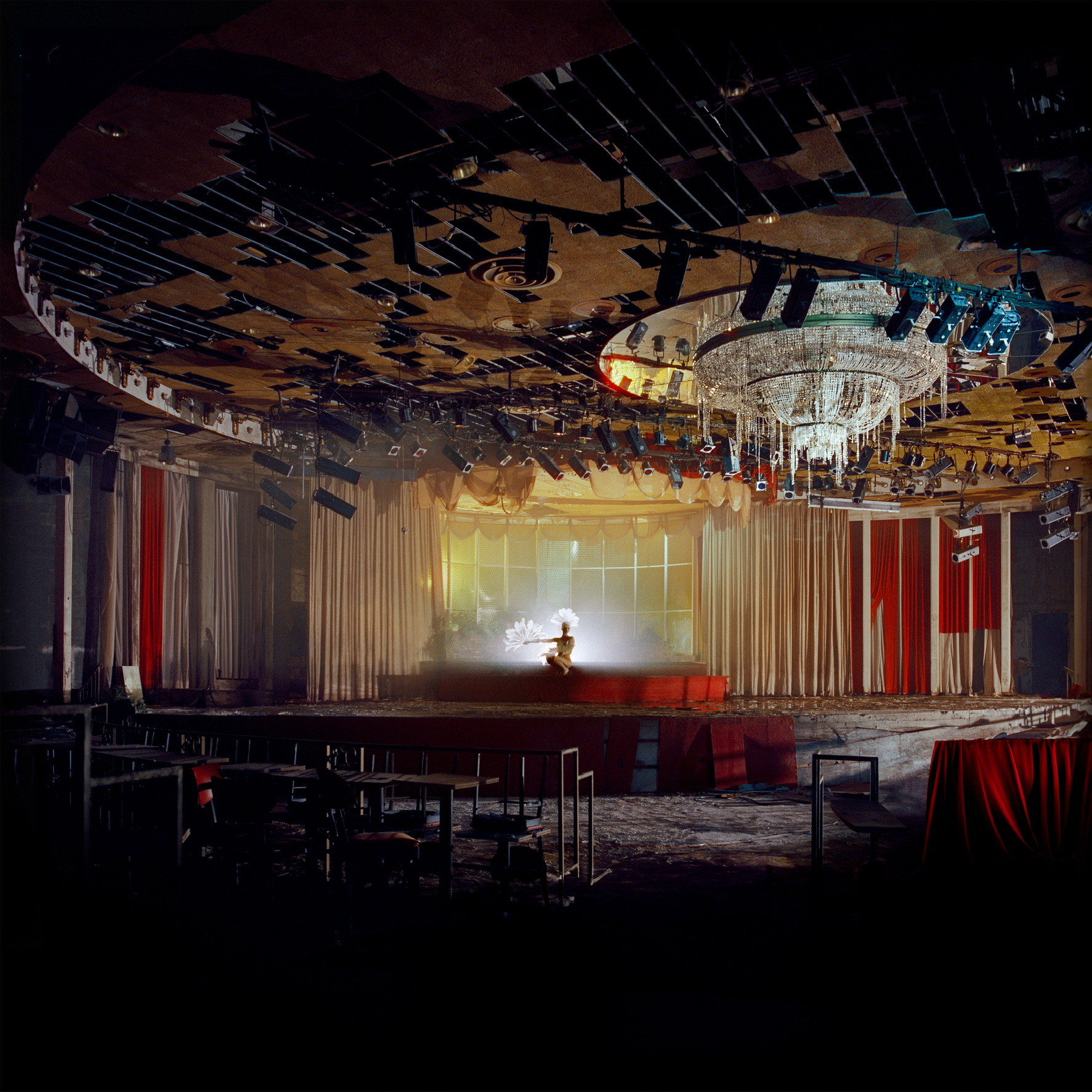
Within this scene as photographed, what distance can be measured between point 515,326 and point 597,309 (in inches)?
32.6

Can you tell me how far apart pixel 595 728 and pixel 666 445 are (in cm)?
396

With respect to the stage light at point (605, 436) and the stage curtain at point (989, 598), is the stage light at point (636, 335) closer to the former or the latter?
the stage light at point (605, 436)

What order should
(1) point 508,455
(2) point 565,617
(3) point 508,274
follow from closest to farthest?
(3) point 508,274 → (1) point 508,455 → (2) point 565,617

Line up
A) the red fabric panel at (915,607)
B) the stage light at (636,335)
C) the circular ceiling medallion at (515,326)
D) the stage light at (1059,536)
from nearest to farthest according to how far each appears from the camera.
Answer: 1. the circular ceiling medallion at (515,326)
2. the stage light at (636,335)
3. the stage light at (1059,536)
4. the red fabric panel at (915,607)

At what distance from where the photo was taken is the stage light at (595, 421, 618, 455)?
31.2ft

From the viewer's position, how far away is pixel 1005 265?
19.8 ft

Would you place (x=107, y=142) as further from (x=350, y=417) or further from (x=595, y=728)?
(x=595, y=728)

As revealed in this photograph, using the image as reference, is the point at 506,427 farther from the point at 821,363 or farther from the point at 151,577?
the point at 151,577

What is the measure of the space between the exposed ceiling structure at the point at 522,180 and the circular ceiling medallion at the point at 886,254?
0.08 feet

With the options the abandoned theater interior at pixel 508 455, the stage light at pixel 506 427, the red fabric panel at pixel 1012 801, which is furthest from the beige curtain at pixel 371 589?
the red fabric panel at pixel 1012 801

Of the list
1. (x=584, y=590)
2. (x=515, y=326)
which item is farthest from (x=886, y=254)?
(x=584, y=590)

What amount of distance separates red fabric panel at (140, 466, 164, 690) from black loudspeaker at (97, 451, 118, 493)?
0.78 metres

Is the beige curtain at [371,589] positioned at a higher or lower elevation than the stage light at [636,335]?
lower

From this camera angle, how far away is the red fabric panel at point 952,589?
1612 cm
